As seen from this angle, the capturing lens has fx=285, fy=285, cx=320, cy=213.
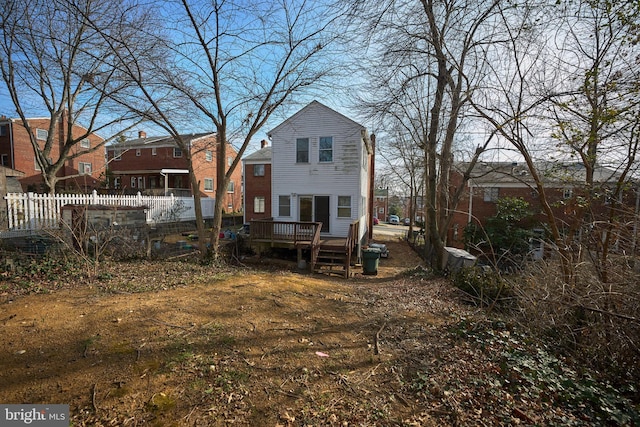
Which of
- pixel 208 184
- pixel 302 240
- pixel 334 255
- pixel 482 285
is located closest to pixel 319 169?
pixel 302 240

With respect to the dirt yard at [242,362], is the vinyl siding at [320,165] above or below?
above

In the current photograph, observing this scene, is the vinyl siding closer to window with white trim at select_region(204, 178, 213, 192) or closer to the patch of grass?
the patch of grass

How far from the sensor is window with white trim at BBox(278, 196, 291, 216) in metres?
14.3

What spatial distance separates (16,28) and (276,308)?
11777 mm

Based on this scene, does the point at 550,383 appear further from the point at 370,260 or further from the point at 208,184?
the point at 208,184

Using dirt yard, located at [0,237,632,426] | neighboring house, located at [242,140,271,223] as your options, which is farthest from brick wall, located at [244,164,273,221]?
dirt yard, located at [0,237,632,426]

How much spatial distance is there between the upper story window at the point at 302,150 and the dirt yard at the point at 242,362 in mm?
10057

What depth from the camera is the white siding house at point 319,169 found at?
44.7ft

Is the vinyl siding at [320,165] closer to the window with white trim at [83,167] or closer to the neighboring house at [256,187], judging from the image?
the neighboring house at [256,187]

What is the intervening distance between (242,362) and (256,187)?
57.0 feet

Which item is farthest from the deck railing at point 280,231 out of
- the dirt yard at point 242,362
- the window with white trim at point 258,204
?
the window with white trim at point 258,204

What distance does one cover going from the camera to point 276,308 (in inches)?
181

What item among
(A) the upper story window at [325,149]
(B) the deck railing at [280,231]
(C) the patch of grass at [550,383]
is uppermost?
(A) the upper story window at [325,149]

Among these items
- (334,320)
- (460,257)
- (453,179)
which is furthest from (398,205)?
(334,320)
